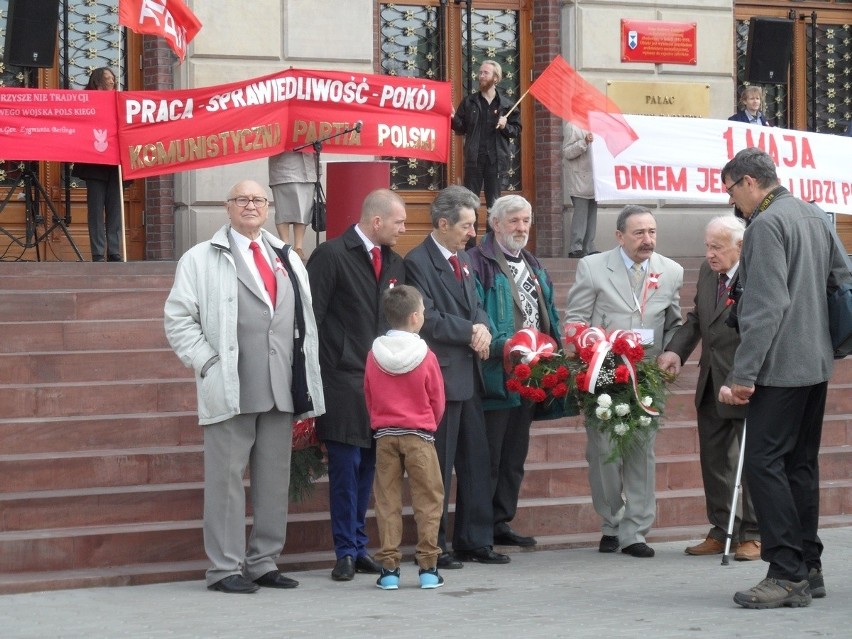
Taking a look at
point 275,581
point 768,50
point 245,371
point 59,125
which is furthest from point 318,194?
point 768,50

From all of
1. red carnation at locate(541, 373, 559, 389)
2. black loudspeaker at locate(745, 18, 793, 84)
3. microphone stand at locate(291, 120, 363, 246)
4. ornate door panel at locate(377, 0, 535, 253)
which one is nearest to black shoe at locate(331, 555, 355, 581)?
red carnation at locate(541, 373, 559, 389)

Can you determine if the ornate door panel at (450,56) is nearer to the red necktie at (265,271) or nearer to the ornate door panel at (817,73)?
the ornate door panel at (817,73)

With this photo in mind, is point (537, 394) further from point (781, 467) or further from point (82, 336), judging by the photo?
point (82, 336)

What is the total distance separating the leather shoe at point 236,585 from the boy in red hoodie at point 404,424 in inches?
25.4

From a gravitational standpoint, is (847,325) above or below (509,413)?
above

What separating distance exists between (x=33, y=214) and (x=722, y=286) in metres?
7.60

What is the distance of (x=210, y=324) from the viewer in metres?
7.75

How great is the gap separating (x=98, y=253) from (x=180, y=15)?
2.20 meters

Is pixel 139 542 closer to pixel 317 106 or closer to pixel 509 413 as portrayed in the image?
pixel 509 413

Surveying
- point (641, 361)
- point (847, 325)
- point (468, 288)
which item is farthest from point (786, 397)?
point (468, 288)

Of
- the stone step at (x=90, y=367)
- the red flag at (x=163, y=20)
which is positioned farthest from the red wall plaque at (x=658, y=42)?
the stone step at (x=90, y=367)

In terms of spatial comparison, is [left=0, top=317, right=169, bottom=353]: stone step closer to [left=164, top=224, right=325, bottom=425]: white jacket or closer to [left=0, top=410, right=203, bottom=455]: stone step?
[left=0, top=410, right=203, bottom=455]: stone step

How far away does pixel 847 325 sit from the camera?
7.23 meters

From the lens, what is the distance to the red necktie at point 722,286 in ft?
29.0
